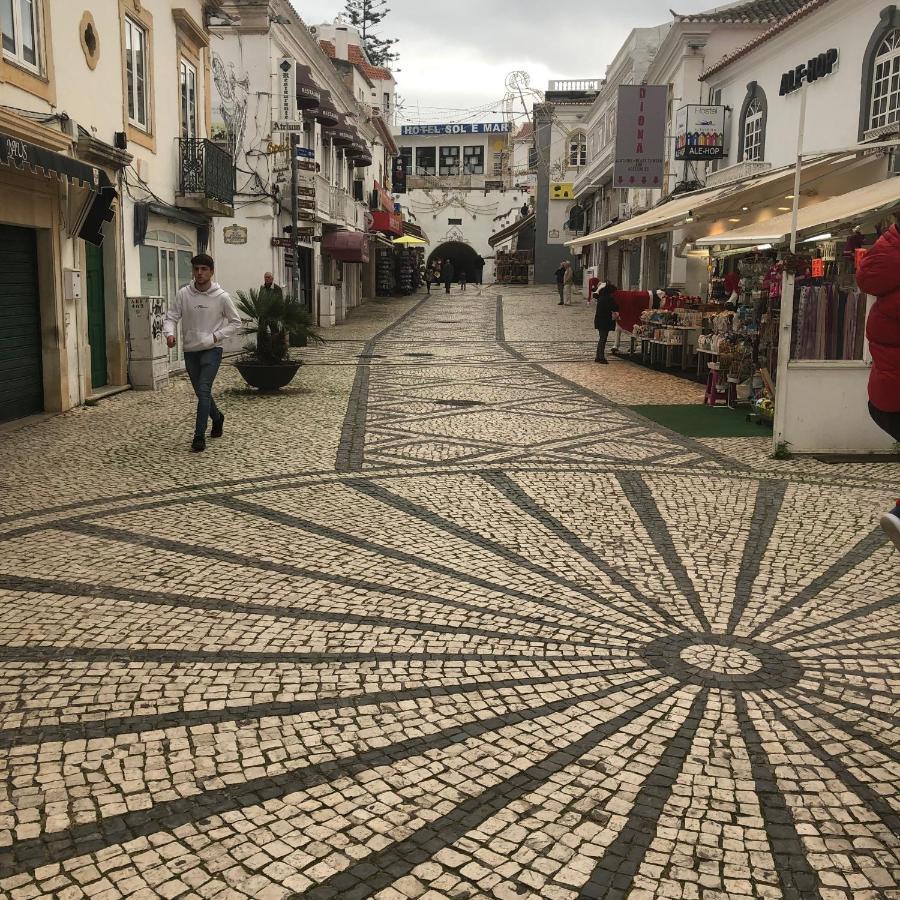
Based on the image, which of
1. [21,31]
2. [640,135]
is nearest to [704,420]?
[21,31]

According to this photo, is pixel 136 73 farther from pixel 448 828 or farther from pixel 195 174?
pixel 448 828

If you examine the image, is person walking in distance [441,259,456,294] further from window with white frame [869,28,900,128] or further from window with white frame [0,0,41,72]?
window with white frame [0,0,41,72]

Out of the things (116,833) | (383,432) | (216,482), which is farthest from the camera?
(383,432)

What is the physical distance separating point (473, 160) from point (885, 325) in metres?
71.0

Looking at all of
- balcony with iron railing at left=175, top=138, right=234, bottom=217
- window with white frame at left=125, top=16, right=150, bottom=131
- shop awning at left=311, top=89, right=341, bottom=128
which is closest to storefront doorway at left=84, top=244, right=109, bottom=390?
window with white frame at left=125, top=16, right=150, bottom=131

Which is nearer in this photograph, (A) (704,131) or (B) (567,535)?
(B) (567,535)

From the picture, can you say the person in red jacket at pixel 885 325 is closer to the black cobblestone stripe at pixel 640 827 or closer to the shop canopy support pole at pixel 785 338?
the black cobblestone stripe at pixel 640 827

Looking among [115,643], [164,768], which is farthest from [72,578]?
[164,768]

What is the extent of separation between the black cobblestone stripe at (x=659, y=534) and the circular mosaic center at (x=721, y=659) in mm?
243

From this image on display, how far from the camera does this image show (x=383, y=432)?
32.7 feet

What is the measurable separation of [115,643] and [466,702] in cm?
165

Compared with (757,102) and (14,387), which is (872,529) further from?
(757,102)

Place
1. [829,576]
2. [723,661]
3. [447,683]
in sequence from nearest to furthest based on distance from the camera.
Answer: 1. [447,683]
2. [723,661]
3. [829,576]

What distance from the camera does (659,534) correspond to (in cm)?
601
